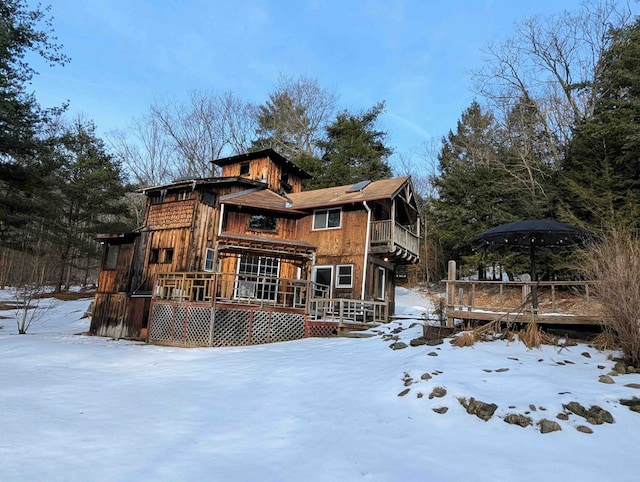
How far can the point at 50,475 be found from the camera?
396 centimetres

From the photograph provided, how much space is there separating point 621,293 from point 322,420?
573cm

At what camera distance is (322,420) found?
579 centimetres

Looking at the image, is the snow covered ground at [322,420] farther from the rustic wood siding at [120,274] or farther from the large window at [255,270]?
the rustic wood siding at [120,274]

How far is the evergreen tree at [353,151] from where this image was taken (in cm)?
3031

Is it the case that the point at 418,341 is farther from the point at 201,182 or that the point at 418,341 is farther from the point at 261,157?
the point at 261,157

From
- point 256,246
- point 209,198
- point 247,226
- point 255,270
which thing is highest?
point 209,198

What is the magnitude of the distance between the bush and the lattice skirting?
8.99m

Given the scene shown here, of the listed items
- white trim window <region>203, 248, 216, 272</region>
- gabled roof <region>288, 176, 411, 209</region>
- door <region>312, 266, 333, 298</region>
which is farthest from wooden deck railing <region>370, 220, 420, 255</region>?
white trim window <region>203, 248, 216, 272</region>

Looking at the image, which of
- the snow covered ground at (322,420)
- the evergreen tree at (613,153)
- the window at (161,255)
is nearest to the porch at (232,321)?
the snow covered ground at (322,420)

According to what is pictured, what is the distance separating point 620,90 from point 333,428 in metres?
24.0

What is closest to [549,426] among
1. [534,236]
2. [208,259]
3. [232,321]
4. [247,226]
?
[534,236]

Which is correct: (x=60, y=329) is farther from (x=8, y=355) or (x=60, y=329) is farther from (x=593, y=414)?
(x=593, y=414)

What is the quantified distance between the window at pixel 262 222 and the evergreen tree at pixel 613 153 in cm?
1445

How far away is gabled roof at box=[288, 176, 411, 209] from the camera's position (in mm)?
17812
